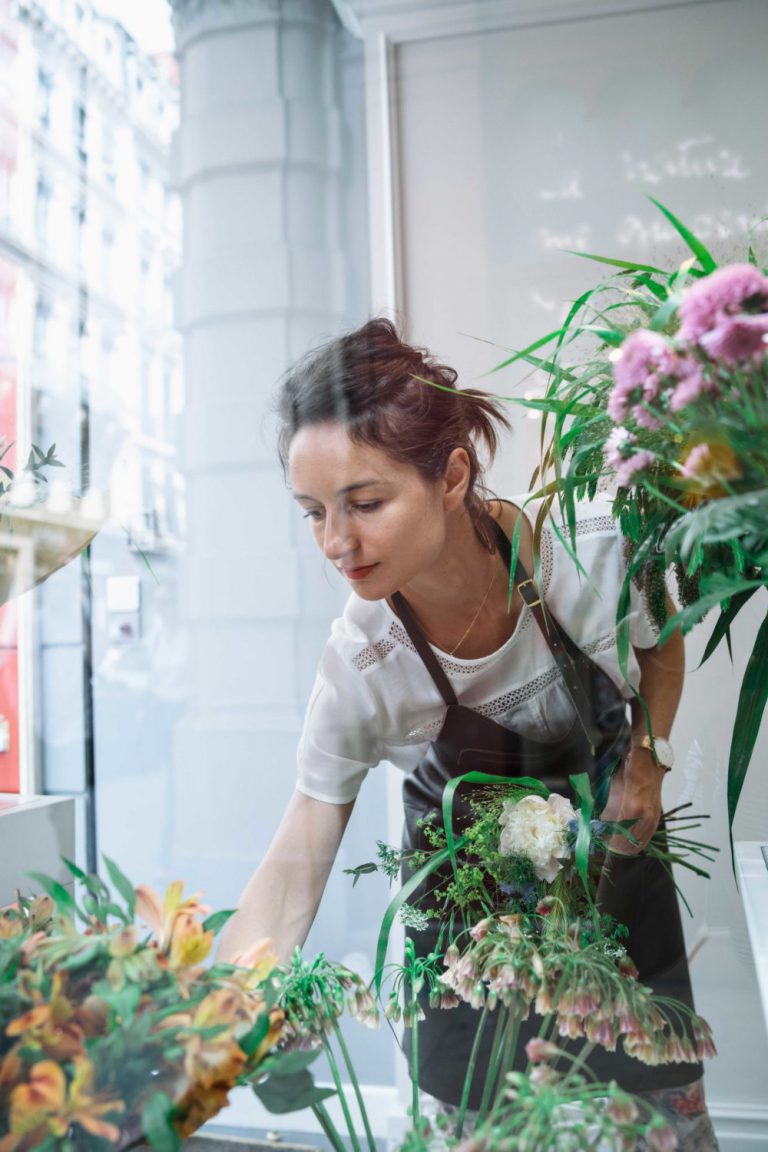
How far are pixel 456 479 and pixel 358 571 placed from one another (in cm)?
13

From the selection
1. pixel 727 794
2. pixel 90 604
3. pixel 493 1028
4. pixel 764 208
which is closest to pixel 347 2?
pixel 764 208

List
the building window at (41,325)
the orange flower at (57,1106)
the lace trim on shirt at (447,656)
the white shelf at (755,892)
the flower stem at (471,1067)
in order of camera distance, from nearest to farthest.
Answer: the orange flower at (57,1106) < the flower stem at (471,1067) < the white shelf at (755,892) < the lace trim on shirt at (447,656) < the building window at (41,325)

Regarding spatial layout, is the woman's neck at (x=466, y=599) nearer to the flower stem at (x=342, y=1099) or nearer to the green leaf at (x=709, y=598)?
the green leaf at (x=709, y=598)

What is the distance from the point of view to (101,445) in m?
1.11

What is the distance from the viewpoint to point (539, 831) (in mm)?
912

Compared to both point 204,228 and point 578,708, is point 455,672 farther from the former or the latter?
point 204,228

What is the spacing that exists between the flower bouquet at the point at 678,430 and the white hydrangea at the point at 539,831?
0.51 feet

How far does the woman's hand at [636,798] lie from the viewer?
3.06 feet

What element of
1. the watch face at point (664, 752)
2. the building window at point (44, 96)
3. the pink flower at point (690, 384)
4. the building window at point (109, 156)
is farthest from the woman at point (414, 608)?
the building window at point (44, 96)

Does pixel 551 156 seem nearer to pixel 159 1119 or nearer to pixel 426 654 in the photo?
pixel 426 654

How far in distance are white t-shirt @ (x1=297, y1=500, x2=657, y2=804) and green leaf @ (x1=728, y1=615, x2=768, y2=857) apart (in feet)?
0.32

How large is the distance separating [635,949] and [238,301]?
2.54 ft

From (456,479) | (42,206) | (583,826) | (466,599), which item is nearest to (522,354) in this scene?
(456,479)

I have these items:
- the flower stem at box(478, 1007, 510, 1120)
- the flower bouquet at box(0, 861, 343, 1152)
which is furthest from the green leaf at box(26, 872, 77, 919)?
the flower stem at box(478, 1007, 510, 1120)
